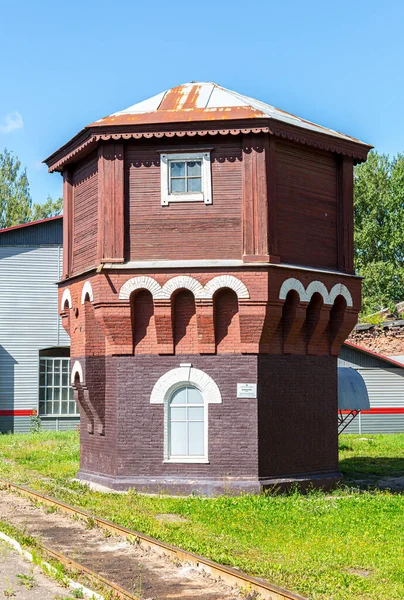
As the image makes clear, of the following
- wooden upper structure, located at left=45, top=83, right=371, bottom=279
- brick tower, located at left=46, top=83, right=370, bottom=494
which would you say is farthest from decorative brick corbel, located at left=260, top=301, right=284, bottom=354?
wooden upper structure, located at left=45, top=83, right=371, bottom=279

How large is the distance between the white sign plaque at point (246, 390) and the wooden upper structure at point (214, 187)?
2.40m

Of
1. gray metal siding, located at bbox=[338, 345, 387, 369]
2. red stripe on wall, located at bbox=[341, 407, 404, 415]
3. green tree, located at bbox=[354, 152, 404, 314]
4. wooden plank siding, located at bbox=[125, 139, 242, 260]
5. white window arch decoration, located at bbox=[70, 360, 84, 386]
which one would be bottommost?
red stripe on wall, located at bbox=[341, 407, 404, 415]

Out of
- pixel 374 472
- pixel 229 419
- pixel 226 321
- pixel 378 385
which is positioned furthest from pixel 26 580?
pixel 378 385

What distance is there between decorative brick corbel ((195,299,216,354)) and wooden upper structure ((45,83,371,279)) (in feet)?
3.00

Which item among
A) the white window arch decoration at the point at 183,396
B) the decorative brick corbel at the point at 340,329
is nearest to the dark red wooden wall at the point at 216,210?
the decorative brick corbel at the point at 340,329

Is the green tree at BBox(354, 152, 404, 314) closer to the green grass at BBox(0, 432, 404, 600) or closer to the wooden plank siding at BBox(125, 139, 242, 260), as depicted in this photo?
the green grass at BBox(0, 432, 404, 600)

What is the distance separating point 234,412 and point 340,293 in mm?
3657

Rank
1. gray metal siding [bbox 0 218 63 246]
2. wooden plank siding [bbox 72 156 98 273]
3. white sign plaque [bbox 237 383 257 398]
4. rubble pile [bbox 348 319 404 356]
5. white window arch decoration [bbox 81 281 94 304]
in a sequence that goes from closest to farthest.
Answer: white sign plaque [bbox 237 383 257 398] → white window arch decoration [bbox 81 281 94 304] → wooden plank siding [bbox 72 156 98 273] → gray metal siding [bbox 0 218 63 246] → rubble pile [bbox 348 319 404 356]

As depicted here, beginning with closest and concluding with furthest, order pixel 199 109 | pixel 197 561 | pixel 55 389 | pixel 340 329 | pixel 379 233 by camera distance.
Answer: pixel 197 561
pixel 199 109
pixel 340 329
pixel 55 389
pixel 379 233

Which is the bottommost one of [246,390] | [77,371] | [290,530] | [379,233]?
[290,530]

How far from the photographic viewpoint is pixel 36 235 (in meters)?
32.7

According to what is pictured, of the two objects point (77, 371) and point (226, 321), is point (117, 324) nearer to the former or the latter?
point (226, 321)

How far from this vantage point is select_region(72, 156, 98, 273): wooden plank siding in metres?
18.1

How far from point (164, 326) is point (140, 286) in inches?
36.8
